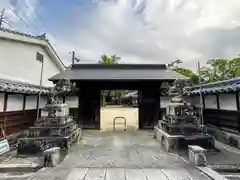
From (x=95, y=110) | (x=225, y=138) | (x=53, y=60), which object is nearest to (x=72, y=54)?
(x=53, y=60)

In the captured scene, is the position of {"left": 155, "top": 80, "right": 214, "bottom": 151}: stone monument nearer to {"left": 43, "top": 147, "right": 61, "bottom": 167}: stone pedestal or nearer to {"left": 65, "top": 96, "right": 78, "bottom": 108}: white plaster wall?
{"left": 43, "top": 147, "right": 61, "bottom": 167}: stone pedestal

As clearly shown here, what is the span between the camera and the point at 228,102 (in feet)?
21.6

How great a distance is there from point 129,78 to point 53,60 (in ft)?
23.3

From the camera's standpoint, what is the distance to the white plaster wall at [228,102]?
20.5 ft

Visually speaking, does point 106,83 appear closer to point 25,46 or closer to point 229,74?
point 25,46

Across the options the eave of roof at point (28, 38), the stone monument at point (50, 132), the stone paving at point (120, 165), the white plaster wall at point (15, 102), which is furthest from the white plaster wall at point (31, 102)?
the eave of roof at point (28, 38)

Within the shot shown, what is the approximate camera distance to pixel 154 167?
4160 millimetres

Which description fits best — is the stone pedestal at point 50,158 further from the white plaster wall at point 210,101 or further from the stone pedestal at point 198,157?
the white plaster wall at point 210,101

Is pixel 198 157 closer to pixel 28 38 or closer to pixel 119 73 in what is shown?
pixel 119 73

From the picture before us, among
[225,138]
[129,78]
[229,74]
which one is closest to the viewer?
[225,138]

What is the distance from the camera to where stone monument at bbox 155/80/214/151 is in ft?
18.1

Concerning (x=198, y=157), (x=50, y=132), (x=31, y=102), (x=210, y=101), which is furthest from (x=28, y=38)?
(x=198, y=157)

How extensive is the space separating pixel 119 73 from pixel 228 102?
5.47 m

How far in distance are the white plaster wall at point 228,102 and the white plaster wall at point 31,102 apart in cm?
768
